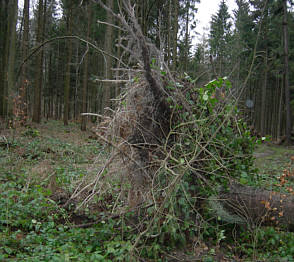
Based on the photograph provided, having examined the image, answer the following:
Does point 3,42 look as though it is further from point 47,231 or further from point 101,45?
point 47,231

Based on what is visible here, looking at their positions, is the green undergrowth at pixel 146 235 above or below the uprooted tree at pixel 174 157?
below

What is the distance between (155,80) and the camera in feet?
10.4

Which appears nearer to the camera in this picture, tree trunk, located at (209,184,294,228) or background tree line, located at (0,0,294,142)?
tree trunk, located at (209,184,294,228)

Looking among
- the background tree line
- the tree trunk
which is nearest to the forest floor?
the tree trunk

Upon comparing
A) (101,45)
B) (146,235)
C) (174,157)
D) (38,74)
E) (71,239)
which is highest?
(101,45)

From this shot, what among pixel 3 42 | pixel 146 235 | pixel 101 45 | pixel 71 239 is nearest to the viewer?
pixel 146 235

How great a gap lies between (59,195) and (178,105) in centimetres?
288

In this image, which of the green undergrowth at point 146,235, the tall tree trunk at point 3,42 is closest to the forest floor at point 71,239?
the green undergrowth at point 146,235

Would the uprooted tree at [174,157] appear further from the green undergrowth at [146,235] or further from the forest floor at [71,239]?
the forest floor at [71,239]

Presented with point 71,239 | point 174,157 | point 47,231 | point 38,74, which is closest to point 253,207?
point 174,157

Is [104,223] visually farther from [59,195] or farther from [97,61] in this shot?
[97,61]

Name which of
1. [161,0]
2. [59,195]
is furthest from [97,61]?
[59,195]

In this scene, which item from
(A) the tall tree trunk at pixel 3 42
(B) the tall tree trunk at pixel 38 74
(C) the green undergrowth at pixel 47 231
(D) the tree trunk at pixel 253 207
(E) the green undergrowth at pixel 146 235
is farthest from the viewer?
(B) the tall tree trunk at pixel 38 74

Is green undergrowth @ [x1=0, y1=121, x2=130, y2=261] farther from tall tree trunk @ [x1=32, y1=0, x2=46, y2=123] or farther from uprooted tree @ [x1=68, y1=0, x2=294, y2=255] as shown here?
tall tree trunk @ [x1=32, y1=0, x2=46, y2=123]
